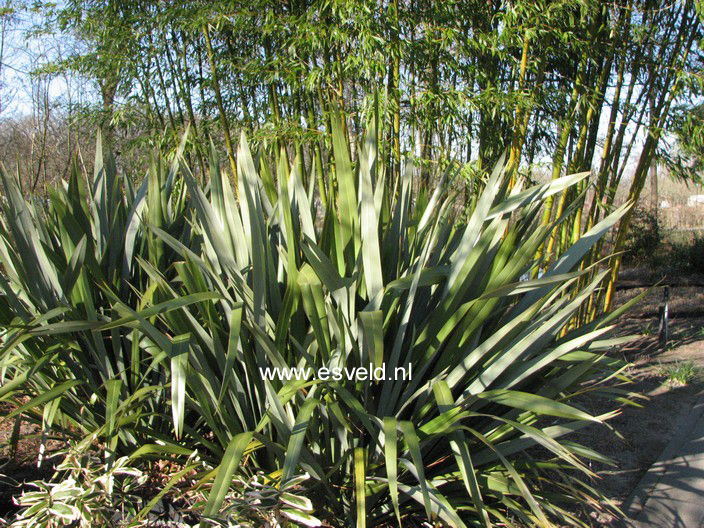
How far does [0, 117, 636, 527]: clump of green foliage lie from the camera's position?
155 cm

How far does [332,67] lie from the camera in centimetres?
375

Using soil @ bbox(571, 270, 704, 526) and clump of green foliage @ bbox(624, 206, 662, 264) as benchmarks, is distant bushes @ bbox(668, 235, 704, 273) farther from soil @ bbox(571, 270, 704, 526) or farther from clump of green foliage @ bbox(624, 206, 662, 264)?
soil @ bbox(571, 270, 704, 526)

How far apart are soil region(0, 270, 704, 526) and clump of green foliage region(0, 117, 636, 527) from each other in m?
0.27

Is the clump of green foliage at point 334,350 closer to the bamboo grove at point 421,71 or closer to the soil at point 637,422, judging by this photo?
the soil at point 637,422

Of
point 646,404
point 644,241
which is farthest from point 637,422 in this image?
point 644,241

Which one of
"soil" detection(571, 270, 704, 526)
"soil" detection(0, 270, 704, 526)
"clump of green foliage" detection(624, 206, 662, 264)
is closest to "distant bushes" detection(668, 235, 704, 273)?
"clump of green foliage" detection(624, 206, 662, 264)

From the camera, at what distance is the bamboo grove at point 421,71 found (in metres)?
3.68

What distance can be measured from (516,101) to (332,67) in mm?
1211

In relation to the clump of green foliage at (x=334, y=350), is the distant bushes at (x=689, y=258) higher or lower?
lower

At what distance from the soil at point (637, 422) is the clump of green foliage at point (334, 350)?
0.87ft

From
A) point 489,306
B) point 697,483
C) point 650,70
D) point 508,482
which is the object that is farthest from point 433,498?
point 650,70

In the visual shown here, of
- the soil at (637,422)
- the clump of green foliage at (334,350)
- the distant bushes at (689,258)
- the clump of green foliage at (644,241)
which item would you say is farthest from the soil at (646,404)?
the clump of green foliage at (644,241)

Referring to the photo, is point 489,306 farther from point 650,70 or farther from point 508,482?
point 650,70

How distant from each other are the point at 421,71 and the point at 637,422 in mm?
2658
